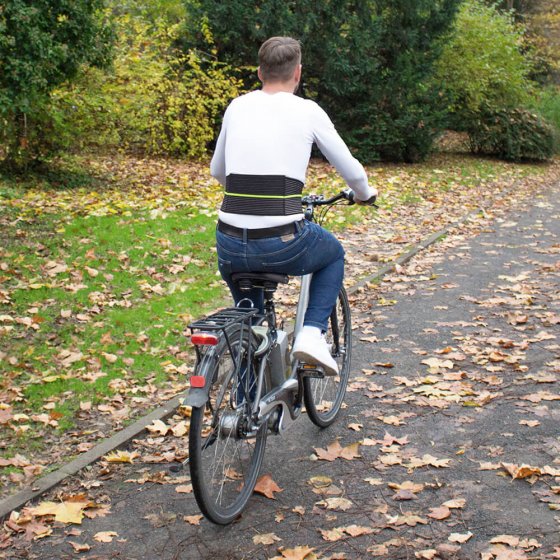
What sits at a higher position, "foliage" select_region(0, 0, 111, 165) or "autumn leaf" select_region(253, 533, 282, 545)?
"foliage" select_region(0, 0, 111, 165)

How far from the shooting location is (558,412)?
5.18 metres

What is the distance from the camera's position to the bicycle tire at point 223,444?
3.50 m

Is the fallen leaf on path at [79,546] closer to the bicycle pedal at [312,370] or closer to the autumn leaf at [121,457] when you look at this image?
the autumn leaf at [121,457]

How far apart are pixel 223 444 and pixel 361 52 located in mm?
15087

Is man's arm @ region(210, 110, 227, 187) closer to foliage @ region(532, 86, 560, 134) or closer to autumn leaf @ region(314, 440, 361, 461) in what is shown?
autumn leaf @ region(314, 440, 361, 461)

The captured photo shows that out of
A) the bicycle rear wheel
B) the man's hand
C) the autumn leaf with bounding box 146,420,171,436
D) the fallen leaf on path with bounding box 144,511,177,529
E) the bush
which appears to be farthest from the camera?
the bush

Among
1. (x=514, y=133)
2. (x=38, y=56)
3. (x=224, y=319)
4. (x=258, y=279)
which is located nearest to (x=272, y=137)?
(x=258, y=279)

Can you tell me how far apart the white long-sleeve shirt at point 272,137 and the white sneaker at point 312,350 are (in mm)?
689

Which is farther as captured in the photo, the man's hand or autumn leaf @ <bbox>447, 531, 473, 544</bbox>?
the man's hand

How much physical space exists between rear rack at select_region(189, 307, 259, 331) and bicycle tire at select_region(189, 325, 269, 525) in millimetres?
52

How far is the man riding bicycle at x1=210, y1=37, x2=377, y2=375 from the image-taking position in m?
3.88

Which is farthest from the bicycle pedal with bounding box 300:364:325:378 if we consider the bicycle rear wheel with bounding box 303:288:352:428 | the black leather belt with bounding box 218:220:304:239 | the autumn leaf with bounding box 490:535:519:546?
the autumn leaf with bounding box 490:535:519:546

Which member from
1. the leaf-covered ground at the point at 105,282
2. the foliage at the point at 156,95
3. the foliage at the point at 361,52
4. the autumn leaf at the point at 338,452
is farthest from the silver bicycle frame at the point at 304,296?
the foliage at the point at 361,52

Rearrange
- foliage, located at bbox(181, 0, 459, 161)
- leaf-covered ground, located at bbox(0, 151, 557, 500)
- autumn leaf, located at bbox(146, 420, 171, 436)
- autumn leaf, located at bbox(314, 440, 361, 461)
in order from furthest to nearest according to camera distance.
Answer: foliage, located at bbox(181, 0, 459, 161) < leaf-covered ground, located at bbox(0, 151, 557, 500) < autumn leaf, located at bbox(146, 420, 171, 436) < autumn leaf, located at bbox(314, 440, 361, 461)
